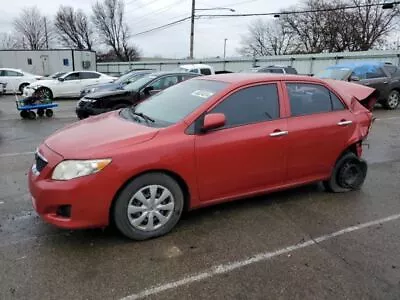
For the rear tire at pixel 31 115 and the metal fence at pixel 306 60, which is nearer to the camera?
the rear tire at pixel 31 115

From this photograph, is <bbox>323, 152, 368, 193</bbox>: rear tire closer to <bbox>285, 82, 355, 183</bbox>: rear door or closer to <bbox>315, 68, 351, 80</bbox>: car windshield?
<bbox>285, 82, 355, 183</bbox>: rear door

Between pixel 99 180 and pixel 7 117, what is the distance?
429 inches

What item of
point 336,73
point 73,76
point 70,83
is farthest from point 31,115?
point 336,73

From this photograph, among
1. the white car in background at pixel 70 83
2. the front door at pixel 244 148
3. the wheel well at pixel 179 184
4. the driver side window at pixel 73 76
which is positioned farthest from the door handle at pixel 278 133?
the driver side window at pixel 73 76

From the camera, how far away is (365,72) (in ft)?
46.1

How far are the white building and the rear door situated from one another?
29860 mm

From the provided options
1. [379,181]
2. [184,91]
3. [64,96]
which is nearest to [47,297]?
[184,91]

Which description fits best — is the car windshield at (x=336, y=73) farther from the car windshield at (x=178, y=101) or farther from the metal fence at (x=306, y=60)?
the car windshield at (x=178, y=101)

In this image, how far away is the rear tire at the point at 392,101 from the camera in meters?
14.4

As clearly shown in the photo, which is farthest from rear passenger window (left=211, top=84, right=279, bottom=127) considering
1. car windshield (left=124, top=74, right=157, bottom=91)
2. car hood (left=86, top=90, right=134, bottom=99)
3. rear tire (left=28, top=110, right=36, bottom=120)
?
rear tire (left=28, top=110, right=36, bottom=120)

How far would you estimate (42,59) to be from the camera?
31141 millimetres

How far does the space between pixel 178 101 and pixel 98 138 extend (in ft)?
3.69

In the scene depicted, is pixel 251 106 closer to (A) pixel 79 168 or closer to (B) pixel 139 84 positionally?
(A) pixel 79 168

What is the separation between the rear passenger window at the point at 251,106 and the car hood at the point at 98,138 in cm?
84
